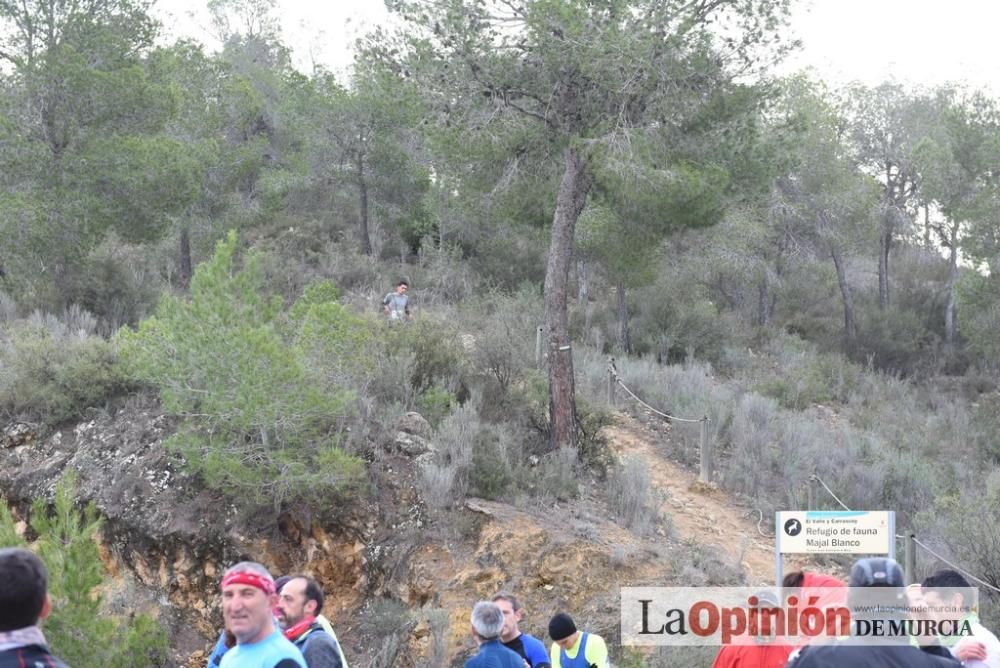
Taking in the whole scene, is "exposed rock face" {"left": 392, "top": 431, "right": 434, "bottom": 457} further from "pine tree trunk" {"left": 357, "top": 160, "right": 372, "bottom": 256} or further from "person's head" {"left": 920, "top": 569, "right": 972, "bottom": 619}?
"pine tree trunk" {"left": 357, "top": 160, "right": 372, "bottom": 256}

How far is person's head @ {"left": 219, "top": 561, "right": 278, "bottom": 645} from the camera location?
379 centimetres

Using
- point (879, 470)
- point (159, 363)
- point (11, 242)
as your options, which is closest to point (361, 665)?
point (159, 363)

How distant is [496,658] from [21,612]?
2824 millimetres

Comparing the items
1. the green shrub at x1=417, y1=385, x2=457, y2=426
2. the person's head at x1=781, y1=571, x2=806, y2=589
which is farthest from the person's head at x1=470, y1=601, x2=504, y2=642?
the green shrub at x1=417, y1=385, x2=457, y2=426

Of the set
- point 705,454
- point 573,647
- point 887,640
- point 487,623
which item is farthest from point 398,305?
point 887,640

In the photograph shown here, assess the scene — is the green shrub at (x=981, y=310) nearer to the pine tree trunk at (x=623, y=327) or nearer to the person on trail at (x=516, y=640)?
the pine tree trunk at (x=623, y=327)

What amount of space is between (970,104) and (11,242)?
941 inches

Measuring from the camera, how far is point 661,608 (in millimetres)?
9406

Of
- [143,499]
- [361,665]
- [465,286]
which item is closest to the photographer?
[361,665]

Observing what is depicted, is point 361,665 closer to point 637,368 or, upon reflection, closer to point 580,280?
point 637,368

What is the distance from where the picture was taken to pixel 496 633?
17.8 ft

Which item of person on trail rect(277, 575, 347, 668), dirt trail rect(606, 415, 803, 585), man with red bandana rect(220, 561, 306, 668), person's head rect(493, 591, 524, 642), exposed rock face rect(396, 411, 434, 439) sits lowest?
dirt trail rect(606, 415, 803, 585)

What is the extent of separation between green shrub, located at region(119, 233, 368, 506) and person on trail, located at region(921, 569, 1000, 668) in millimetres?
5883

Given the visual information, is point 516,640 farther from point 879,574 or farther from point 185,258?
point 185,258
